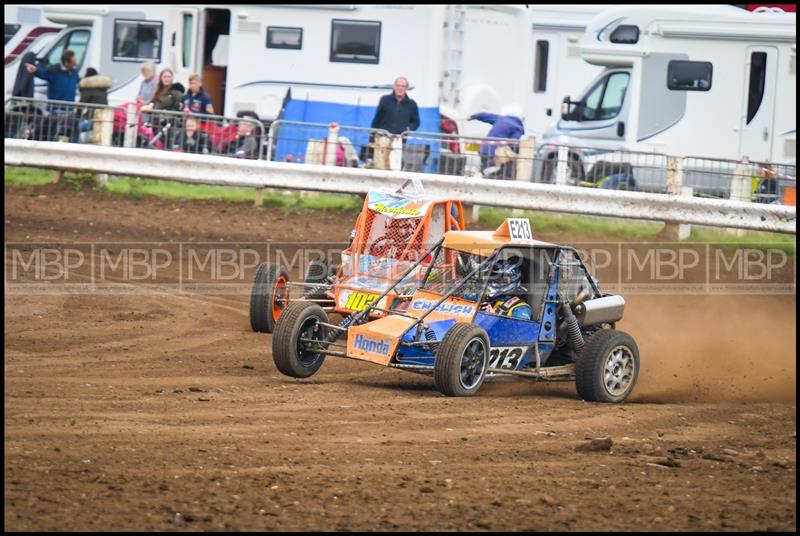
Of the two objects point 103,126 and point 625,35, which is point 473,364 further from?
point 625,35

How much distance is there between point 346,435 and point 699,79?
14386 millimetres

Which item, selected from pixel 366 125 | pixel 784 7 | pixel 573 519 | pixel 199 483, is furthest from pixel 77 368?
pixel 784 7

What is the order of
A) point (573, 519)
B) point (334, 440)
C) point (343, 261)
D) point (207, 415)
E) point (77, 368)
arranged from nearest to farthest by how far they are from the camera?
1. point (573, 519)
2. point (334, 440)
3. point (207, 415)
4. point (77, 368)
5. point (343, 261)

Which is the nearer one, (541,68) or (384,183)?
(384,183)

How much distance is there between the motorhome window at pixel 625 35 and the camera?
2088 cm

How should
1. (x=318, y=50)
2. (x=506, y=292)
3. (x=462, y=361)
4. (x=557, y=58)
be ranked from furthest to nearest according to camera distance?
1. (x=557, y=58)
2. (x=318, y=50)
3. (x=506, y=292)
4. (x=462, y=361)

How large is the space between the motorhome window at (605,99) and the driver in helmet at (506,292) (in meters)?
11.6

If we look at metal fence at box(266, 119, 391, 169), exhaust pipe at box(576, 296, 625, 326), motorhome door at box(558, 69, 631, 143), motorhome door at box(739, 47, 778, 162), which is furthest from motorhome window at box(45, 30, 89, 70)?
exhaust pipe at box(576, 296, 625, 326)

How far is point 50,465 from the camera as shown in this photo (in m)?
6.55

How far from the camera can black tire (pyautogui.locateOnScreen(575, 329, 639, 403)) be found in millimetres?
9844

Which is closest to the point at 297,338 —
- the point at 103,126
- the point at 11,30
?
the point at 103,126

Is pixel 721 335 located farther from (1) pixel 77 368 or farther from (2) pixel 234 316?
(1) pixel 77 368

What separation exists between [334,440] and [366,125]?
46.5ft

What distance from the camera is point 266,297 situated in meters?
11.6
